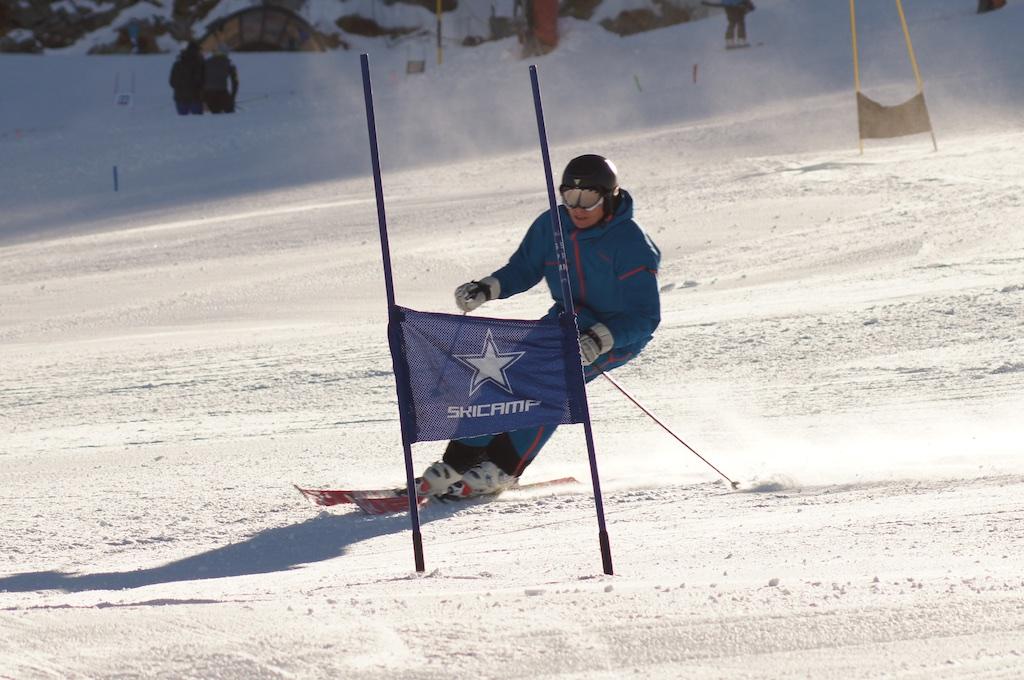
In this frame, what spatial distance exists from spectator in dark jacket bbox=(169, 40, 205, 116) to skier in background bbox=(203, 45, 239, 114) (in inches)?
5.7

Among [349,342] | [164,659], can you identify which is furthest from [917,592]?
[349,342]

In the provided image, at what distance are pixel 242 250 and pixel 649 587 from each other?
11899 mm

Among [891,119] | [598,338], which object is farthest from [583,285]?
[891,119]

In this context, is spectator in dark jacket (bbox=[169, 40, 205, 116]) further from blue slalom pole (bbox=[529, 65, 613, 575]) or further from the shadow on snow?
blue slalom pole (bbox=[529, 65, 613, 575])

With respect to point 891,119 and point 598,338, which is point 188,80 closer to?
point 891,119

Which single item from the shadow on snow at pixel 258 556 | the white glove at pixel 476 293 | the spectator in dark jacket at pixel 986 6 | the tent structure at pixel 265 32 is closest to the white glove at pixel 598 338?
the white glove at pixel 476 293

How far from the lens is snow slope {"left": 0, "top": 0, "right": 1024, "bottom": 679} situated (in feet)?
11.1

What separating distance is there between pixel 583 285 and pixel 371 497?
1.33 metres

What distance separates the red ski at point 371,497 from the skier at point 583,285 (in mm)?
109

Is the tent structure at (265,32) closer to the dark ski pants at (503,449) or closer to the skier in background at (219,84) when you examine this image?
the skier in background at (219,84)

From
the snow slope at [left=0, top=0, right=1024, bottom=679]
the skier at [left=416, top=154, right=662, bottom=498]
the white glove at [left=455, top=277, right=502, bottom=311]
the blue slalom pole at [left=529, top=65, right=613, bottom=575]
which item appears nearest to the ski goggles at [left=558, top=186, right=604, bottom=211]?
the skier at [left=416, top=154, right=662, bottom=498]

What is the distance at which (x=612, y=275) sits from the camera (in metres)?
5.94

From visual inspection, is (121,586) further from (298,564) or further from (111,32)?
(111,32)

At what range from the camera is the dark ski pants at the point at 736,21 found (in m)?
29.5
